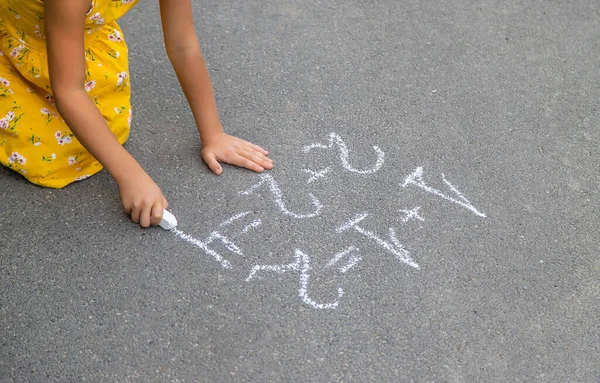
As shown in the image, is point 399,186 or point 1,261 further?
point 399,186

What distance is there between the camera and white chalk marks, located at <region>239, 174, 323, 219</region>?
2.39m

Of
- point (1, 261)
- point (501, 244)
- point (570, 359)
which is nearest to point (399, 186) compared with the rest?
point (501, 244)

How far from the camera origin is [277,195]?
2.45 m

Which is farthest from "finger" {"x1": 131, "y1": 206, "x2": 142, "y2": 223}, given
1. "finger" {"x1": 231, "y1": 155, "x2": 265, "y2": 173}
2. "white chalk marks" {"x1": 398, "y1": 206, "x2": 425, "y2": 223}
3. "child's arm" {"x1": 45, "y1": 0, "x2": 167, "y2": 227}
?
"white chalk marks" {"x1": 398, "y1": 206, "x2": 425, "y2": 223}

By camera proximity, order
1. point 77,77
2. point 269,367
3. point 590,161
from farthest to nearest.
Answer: point 590,161, point 77,77, point 269,367

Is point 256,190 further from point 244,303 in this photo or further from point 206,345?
point 206,345

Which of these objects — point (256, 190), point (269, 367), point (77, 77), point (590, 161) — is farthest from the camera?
point (590, 161)

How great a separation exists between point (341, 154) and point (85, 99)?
94 centimetres

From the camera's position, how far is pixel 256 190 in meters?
2.47

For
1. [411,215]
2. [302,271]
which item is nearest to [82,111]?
[302,271]

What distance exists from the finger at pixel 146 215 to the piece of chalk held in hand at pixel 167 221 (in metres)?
0.04

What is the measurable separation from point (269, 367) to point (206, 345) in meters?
0.19

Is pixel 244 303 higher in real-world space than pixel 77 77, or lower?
lower

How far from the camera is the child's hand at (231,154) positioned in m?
2.52
